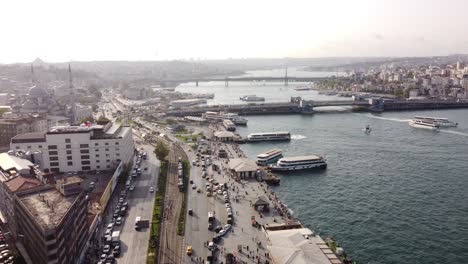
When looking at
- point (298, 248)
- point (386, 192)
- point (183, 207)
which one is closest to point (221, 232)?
point (183, 207)

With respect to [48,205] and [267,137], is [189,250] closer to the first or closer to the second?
[48,205]

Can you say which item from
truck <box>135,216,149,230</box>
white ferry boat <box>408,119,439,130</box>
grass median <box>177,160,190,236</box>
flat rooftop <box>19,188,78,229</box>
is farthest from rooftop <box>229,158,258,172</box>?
white ferry boat <box>408,119,439,130</box>

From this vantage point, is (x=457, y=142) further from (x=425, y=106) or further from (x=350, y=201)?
(x=425, y=106)

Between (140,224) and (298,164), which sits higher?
(298,164)

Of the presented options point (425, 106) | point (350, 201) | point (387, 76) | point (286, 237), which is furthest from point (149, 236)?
point (387, 76)

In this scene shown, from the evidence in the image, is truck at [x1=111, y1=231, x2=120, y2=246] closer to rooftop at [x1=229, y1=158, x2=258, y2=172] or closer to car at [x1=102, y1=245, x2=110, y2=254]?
car at [x1=102, y1=245, x2=110, y2=254]
